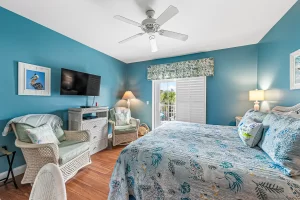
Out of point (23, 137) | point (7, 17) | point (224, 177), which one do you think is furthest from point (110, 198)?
point (7, 17)

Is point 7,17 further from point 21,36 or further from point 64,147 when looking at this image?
point 64,147

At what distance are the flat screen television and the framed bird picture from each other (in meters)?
0.27

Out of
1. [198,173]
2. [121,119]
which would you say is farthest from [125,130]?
[198,173]

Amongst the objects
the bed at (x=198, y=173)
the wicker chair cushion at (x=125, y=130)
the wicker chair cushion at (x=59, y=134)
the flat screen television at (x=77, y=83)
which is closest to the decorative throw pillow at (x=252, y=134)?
the bed at (x=198, y=173)

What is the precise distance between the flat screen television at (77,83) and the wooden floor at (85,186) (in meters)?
1.56

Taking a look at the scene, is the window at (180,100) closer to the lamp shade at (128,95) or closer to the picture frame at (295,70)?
the lamp shade at (128,95)

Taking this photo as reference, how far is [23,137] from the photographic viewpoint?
188 centimetres

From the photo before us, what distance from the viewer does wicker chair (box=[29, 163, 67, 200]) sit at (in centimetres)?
60

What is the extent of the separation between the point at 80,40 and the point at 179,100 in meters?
3.05

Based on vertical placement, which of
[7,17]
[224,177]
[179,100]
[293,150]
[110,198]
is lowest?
[110,198]

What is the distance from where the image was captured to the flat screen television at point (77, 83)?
2.59 meters

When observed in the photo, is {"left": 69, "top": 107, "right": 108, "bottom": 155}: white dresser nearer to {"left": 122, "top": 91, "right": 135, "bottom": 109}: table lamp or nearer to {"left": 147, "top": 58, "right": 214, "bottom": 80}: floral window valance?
{"left": 122, "top": 91, "right": 135, "bottom": 109}: table lamp

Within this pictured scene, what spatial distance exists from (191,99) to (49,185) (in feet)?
11.8

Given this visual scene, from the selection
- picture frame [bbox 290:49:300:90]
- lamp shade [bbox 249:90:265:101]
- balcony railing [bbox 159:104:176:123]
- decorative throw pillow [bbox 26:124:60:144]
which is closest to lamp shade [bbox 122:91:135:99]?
balcony railing [bbox 159:104:176:123]
